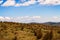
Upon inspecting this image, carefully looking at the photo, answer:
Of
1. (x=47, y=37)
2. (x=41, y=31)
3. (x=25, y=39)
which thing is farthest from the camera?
(x=41, y=31)

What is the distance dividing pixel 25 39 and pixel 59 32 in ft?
38.3

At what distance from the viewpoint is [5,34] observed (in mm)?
45594

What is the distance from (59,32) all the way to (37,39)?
25.1 feet

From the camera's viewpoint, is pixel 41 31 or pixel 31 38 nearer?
pixel 31 38

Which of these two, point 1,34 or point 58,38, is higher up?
point 1,34

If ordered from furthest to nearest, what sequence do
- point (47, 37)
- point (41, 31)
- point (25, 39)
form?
point (41, 31) < point (47, 37) < point (25, 39)

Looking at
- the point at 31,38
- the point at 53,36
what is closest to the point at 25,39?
the point at 31,38

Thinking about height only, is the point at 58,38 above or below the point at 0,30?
below

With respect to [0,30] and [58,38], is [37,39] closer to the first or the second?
[58,38]

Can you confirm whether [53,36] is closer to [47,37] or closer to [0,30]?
[47,37]

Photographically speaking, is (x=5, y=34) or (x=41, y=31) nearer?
(x=5, y=34)

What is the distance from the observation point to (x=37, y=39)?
47.4 m

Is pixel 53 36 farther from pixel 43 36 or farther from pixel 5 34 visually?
pixel 5 34

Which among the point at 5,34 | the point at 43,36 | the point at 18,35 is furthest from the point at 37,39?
the point at 5,34
